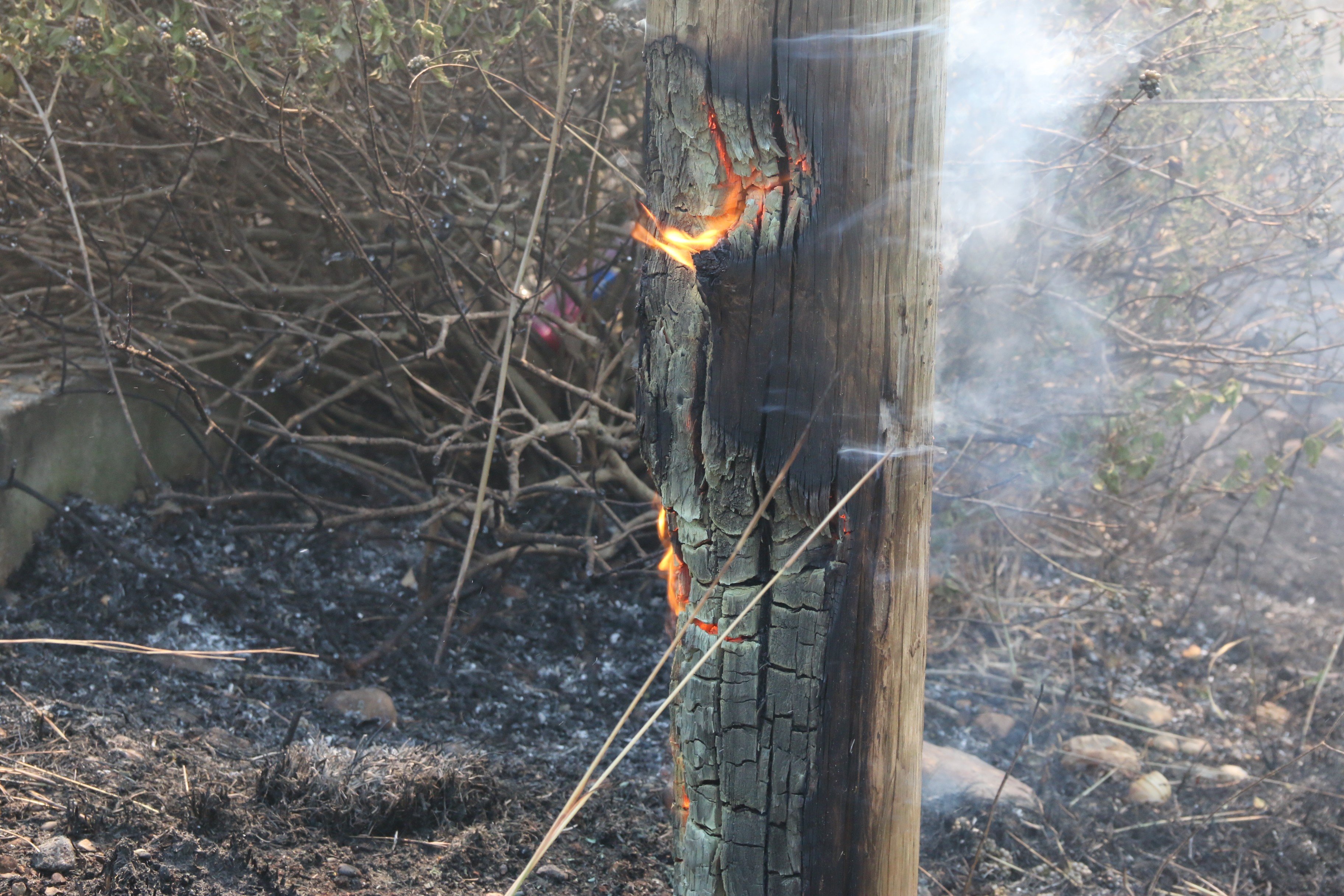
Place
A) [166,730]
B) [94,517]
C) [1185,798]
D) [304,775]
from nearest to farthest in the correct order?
1. [304,775]
2. [166,730]
3. [1185,798]
4. [94,517]

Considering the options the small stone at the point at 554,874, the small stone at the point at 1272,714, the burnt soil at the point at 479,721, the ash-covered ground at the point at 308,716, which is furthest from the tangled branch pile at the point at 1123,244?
the small stone at the point at 554,874

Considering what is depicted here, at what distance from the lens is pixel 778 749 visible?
5.13 ft

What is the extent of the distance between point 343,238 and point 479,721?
1808mm

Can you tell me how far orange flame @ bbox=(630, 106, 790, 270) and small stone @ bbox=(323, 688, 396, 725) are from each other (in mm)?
2064

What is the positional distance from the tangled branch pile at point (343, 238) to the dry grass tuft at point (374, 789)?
0.97 m

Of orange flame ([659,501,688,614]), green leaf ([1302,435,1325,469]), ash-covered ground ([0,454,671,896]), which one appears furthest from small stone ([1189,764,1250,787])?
orange flame ([659,501,688,614])

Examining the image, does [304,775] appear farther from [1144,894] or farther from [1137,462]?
[1137,462]

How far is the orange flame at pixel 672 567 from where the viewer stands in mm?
1662

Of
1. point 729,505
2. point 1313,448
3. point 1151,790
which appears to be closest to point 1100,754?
point 1151,790

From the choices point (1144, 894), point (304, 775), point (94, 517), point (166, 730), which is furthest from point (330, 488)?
point (1144, 894)

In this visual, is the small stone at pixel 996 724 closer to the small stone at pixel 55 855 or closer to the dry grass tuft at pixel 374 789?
the dry grass tuft at pixel 374 789

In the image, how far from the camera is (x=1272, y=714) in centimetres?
369

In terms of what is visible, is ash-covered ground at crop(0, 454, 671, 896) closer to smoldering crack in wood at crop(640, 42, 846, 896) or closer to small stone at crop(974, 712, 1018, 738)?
smoldering crack in wood at crop(640, 42, 846, 896)

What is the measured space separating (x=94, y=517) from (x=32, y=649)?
83 cm
